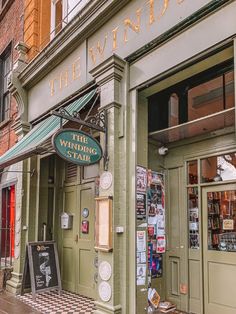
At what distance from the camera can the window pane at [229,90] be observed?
16.2 feet

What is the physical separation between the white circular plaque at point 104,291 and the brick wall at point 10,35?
4999mm

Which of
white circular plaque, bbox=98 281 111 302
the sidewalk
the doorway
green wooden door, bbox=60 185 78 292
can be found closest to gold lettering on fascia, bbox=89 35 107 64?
the doorway

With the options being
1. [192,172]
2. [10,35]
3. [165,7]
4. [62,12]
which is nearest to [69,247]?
[192,172]

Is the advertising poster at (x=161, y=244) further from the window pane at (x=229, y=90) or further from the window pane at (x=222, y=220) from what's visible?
the window pane at (x=229, y=90)

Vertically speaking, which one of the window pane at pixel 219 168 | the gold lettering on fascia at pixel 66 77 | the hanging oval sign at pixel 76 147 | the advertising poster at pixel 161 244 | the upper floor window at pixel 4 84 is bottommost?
the advertising poster at pixel 161 244

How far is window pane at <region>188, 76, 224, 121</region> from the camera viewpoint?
17.0 feet

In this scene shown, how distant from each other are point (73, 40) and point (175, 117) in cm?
246

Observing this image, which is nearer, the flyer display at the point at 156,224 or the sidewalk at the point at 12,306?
the flyer display at the point at 156,224

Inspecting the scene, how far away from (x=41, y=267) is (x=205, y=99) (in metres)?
4.52

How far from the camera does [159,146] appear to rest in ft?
20.8

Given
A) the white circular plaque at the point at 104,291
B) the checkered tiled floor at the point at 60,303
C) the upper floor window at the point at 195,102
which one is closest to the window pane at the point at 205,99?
the upper floor window at the point at 195,102

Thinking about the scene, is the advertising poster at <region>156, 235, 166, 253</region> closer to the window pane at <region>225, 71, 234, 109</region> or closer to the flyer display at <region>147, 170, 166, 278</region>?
the flyer display at <region>147, 170, 166, 278</region>

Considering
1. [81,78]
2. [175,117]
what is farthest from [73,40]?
[175,117]

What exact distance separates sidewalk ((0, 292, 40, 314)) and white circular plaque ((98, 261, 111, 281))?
1.67 metres
